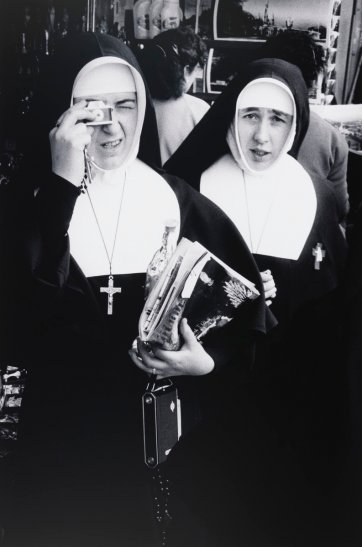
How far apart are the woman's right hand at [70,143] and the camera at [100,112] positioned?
0.02m

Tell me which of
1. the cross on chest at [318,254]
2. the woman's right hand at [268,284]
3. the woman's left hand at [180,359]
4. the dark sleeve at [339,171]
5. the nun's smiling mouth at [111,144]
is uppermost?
the nun's smiling mouth at [111,144]

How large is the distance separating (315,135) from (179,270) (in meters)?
0.64

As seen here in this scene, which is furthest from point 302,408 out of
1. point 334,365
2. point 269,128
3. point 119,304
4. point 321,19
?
point 321,19

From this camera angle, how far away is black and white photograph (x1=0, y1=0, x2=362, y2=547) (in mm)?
1857

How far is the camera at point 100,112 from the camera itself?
1854 millimetres

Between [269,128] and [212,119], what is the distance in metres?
0.17

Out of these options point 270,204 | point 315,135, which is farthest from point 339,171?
point 270,204

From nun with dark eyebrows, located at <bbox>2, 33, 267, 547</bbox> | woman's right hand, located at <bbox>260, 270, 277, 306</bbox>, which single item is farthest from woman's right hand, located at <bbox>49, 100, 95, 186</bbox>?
woman's right hand, located at <bbox>260, 270, 277, 306</bbox>

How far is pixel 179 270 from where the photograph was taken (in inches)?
71.3

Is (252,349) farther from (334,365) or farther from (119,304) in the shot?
(119,304)

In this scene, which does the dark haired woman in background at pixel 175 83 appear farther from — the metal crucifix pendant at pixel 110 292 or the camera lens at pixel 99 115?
the metal crucifix pendant at pixel 110 292

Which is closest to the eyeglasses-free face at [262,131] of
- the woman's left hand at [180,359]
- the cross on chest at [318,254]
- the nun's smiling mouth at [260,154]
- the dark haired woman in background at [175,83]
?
the nun's smiling mouth at [260,154]

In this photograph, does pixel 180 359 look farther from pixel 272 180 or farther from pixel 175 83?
pixel 175 83

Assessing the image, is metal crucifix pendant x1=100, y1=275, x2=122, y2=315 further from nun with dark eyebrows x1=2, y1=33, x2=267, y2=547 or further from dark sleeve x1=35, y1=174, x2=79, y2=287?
dark sleeve x1=35, y1=174, x2=79, y2=287
